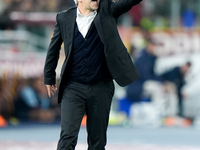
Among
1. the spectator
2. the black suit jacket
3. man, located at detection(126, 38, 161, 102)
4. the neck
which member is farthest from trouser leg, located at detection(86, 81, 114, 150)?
the spectator

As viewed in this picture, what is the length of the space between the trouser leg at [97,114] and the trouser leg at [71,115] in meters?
0.10

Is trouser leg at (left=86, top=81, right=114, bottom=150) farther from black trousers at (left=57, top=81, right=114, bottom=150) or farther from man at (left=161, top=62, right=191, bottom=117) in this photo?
man at (left=161, top=62, right=191, bottom=117)

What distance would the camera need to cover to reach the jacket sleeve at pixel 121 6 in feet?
20.2

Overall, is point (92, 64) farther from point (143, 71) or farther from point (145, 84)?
point (145, 84)

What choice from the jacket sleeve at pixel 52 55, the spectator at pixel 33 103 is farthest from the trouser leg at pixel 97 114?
the spectator at pixel 33 103

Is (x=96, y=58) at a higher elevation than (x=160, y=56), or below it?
below

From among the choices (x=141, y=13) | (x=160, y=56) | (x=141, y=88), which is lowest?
(x=141, y=88)

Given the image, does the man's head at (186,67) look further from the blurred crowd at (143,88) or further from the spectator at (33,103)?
the spectator at (33,103)

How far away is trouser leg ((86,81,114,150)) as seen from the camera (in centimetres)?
646

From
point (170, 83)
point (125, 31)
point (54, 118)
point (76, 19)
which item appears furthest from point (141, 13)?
point (76, 19)

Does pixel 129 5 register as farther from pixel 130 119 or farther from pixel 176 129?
pixel 130 119

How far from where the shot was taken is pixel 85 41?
253 inches

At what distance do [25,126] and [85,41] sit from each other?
10418 mm

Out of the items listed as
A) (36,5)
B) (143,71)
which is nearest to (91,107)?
(143,71)
